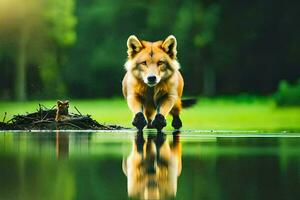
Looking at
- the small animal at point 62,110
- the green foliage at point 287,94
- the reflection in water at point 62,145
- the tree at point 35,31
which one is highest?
the tree at point 35,31

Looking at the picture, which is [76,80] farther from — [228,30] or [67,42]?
[228,30]

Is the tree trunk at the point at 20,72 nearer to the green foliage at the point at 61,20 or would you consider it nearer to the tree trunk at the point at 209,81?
the green foliage at the point at 61,20

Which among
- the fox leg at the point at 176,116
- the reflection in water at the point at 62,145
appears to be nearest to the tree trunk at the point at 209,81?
the fox leg at the point at 176,116

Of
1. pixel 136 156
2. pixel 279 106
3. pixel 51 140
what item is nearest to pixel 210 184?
pixel 136 156

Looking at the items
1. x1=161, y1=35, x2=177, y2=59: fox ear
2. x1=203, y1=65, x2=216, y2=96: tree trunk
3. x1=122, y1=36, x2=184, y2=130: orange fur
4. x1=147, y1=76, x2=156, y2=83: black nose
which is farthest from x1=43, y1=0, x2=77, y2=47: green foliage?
x1=147, y1=76, x2=156, y2=83: black nose

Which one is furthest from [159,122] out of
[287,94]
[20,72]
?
[287,94]

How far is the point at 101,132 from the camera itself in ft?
36.0

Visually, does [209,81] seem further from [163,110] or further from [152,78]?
[152,78]

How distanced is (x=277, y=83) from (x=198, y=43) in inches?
53.1

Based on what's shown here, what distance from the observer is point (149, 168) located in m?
5.87

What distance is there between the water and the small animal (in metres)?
1.97

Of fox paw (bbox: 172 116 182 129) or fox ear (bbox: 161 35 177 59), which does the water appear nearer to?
fox ear (bbox: 161 35 177 59)

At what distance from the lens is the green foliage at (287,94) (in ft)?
45.5

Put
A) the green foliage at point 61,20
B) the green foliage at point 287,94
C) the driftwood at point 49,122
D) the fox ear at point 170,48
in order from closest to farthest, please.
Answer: the fox ear at point 170,48 < the driftwood at point 49,122 < the green foliage at point 61,20 < the green foliage at point 287,94
